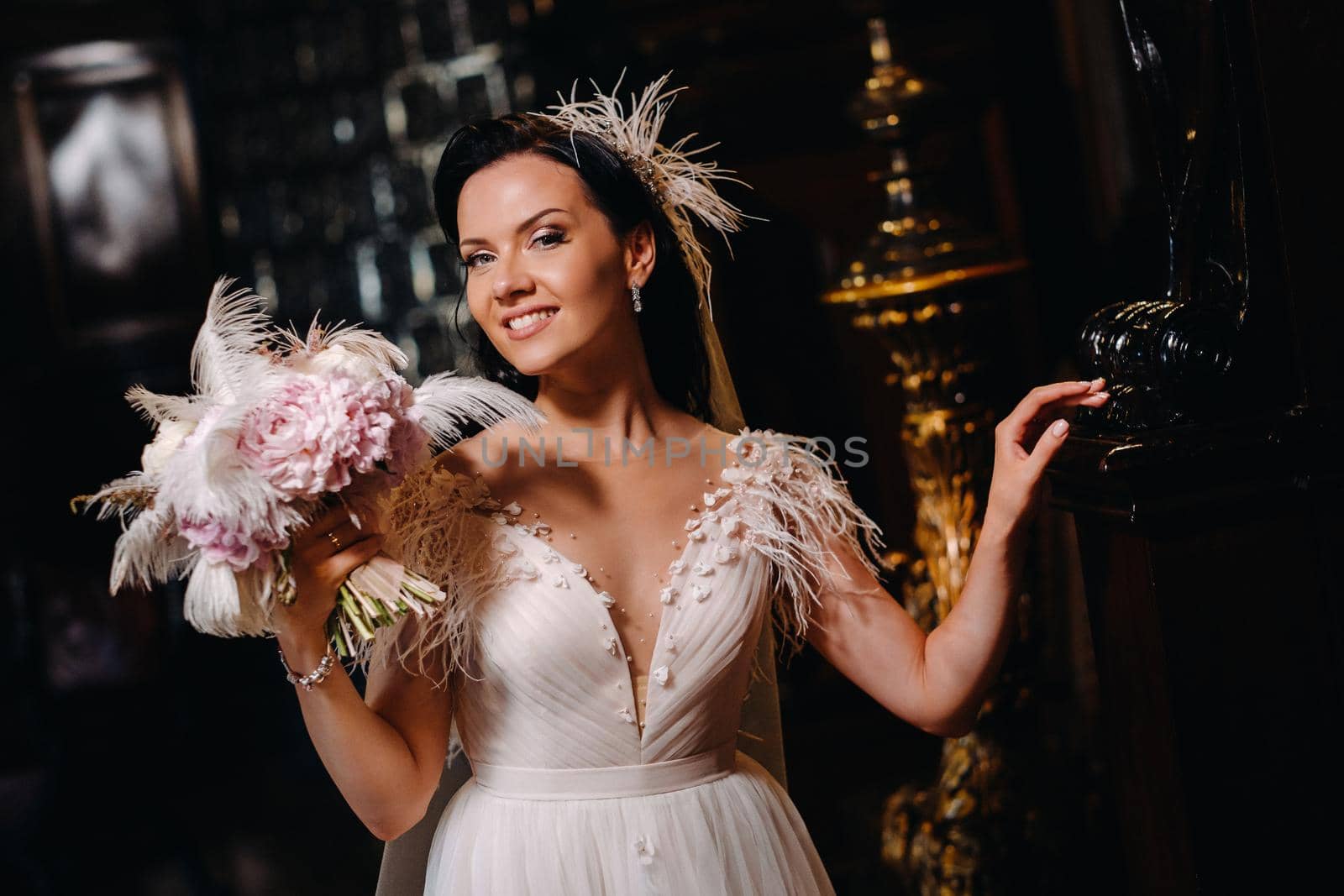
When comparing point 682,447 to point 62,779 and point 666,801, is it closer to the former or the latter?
point 666,801

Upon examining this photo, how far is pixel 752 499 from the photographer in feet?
6.03

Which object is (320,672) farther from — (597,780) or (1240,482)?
(1240,482)

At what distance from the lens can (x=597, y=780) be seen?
168cm

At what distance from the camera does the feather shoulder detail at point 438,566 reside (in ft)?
5.49

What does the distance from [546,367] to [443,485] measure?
0.68 feet

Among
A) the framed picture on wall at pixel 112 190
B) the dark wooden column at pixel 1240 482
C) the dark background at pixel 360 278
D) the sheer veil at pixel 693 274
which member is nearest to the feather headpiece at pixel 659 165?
the sheer veil at pixel 693 274

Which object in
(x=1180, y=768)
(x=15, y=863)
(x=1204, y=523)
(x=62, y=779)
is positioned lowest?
(x=15, y=863)

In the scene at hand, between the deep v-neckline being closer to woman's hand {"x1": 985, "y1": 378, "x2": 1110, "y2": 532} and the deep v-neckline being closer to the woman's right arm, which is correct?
the woman's right arm

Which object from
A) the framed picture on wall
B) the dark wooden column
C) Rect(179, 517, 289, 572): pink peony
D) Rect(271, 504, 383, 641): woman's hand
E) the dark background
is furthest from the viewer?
the framed picture on wall

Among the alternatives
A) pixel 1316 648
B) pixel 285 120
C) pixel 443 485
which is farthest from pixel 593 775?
pixel 285 120

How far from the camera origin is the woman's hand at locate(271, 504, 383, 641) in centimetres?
A: 145

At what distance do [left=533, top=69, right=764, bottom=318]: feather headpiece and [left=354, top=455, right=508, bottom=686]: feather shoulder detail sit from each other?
0.51 m

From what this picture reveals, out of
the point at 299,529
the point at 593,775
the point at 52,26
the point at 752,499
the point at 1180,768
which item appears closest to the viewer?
the point at 299,529

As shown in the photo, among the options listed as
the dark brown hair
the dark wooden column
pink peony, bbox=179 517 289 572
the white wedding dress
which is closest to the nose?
the dark brown hair
